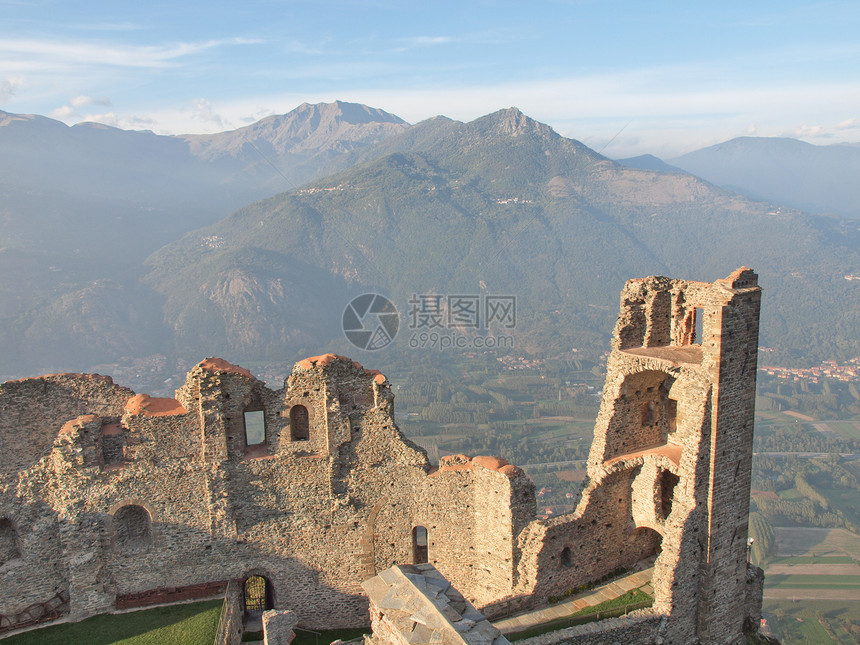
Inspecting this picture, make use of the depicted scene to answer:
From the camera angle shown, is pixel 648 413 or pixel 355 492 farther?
pixel 648 413

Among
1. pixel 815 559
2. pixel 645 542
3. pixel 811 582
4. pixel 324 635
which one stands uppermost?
pixel 645 542

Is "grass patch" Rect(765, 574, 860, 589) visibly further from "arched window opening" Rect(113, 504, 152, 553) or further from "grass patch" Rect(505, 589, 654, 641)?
"arched window opening" Rect(113, 504, 152, 553)

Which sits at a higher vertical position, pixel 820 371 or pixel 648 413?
pixel 648 413

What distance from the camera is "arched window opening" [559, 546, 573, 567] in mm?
20547

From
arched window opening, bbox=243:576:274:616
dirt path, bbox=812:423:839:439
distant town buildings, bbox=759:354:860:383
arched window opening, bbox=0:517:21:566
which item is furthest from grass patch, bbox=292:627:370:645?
distant town buildings, bbox=759:354:860:383

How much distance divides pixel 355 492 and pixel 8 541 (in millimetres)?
11228

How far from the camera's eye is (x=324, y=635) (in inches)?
830

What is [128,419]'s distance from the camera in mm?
19625

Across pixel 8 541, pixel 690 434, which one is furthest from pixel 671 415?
pixel 8 541

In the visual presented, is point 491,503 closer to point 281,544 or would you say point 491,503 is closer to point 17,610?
point 281,544

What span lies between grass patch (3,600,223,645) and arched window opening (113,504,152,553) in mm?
2027

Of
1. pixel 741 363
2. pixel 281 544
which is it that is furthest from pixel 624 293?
pixel 281 544
